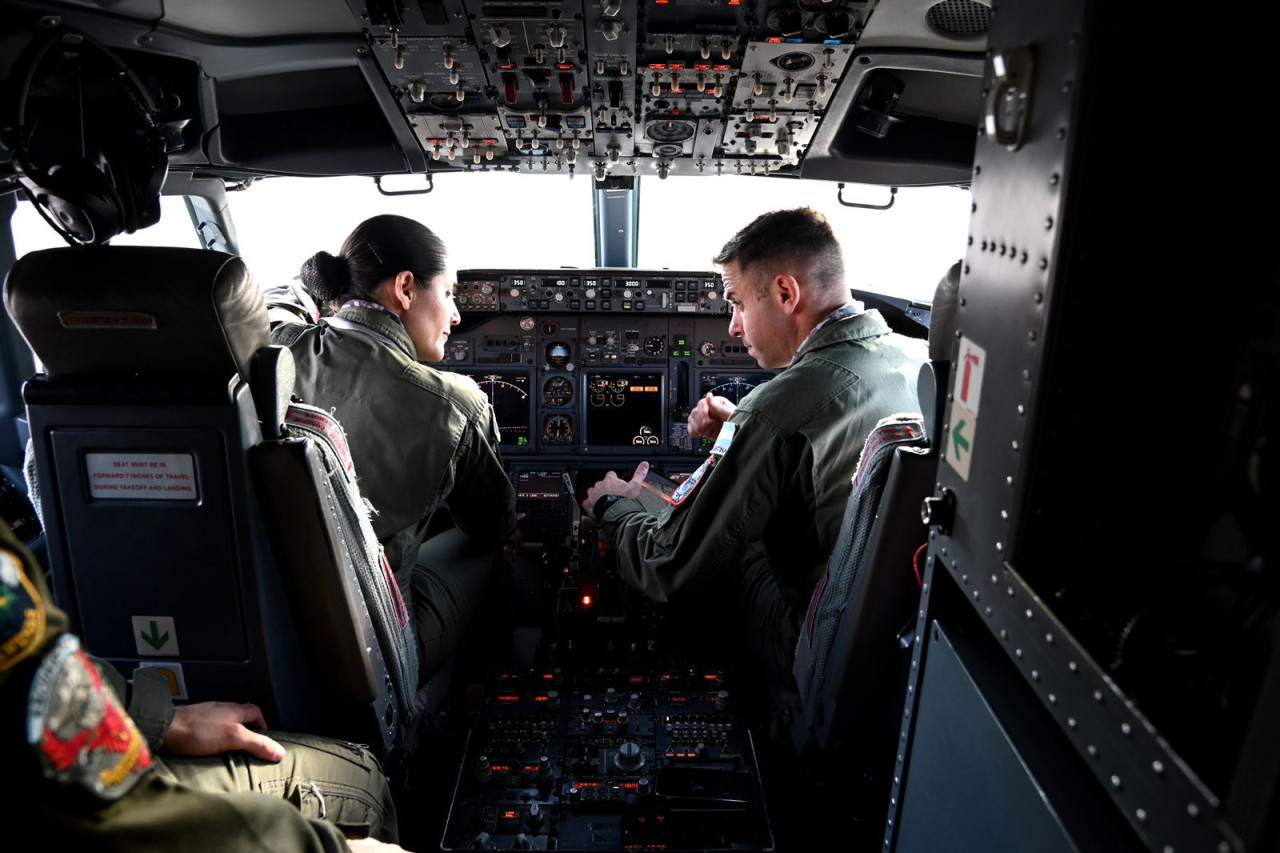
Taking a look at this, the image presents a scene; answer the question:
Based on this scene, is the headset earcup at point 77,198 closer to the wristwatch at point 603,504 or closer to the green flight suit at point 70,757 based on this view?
the green flight suit at point 70,757

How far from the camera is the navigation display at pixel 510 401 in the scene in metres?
3.51

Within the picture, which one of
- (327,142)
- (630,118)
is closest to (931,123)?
(630,118)

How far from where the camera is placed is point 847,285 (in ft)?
7.43

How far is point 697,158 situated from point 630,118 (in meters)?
0.45

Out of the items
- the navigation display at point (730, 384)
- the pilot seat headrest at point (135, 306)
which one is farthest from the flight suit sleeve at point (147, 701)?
the navigation display at point (730, 384)

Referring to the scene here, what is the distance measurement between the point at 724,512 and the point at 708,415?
720 millimetres

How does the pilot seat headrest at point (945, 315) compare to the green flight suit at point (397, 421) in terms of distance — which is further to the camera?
the green flight suit at point (397, 421)

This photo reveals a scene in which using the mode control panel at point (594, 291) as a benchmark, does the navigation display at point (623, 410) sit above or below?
below

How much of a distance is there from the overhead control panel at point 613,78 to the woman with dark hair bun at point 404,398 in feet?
1.50

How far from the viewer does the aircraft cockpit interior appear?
77 cm

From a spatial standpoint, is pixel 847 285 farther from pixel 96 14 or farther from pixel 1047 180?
pixel 96 14

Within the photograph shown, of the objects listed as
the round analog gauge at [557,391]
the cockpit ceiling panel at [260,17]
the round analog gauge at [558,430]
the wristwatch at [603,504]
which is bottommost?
the round analog gauge at [558,430]

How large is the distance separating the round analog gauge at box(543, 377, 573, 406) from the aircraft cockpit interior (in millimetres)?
13

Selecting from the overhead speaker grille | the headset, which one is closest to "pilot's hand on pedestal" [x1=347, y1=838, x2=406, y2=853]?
the headset
